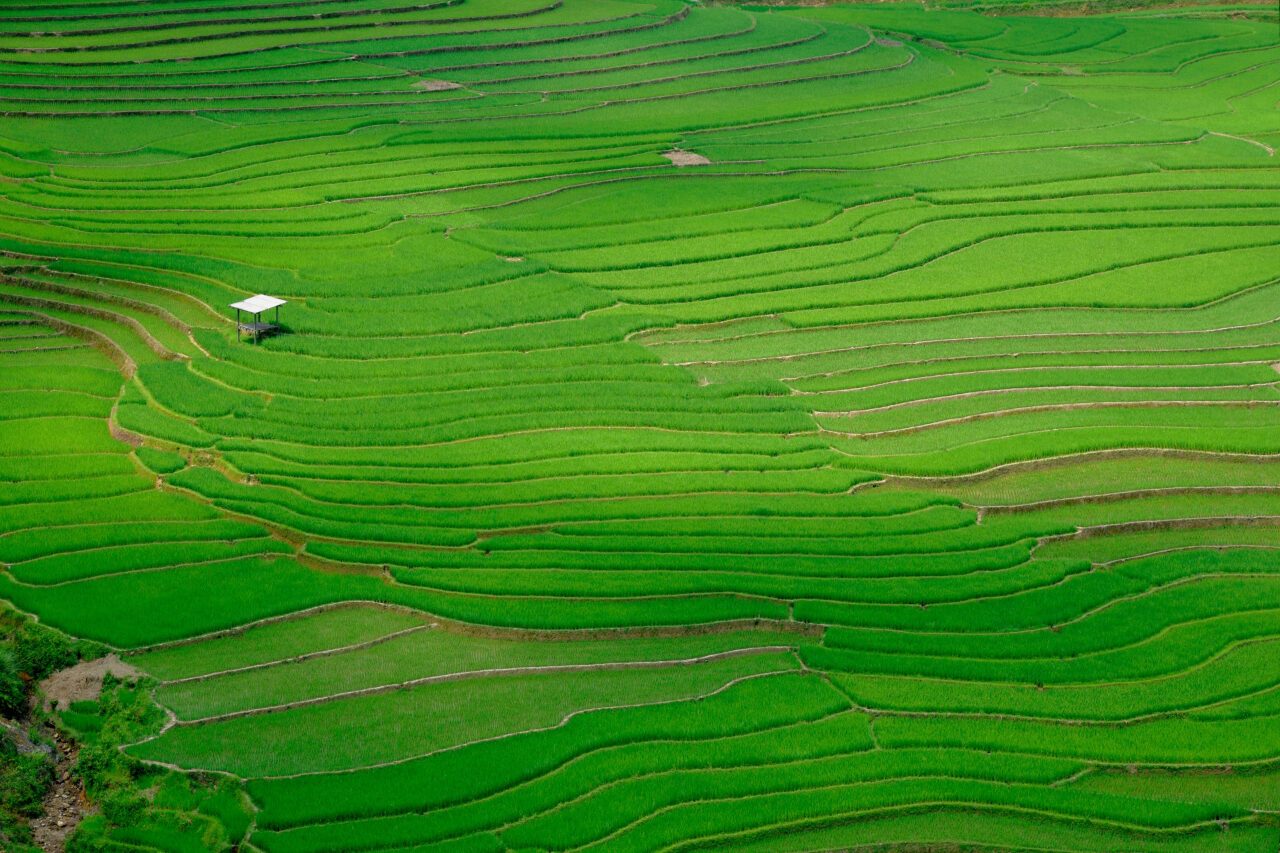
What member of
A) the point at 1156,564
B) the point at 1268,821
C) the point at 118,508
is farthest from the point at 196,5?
the point at 1268,821

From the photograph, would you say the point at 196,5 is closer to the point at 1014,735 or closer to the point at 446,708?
the point at 446,708

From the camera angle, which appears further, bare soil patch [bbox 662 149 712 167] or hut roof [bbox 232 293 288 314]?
bare soil patch [bbox 662 149 712 167]

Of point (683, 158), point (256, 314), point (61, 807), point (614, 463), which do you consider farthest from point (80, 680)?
point (683, 158)

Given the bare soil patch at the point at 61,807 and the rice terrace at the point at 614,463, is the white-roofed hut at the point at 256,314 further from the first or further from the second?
the bare soil patch at the point at 61,807

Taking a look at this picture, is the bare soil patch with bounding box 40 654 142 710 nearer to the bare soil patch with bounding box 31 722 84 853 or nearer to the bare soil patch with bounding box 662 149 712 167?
the bare soil patch with bounding box 31 722 84 853

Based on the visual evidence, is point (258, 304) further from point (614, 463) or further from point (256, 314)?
point (614, 463)

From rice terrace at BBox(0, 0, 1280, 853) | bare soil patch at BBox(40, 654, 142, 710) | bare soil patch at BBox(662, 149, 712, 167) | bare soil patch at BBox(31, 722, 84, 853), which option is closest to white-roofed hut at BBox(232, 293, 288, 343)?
rice terrace at BBox(0, 0, 1280, 853)
